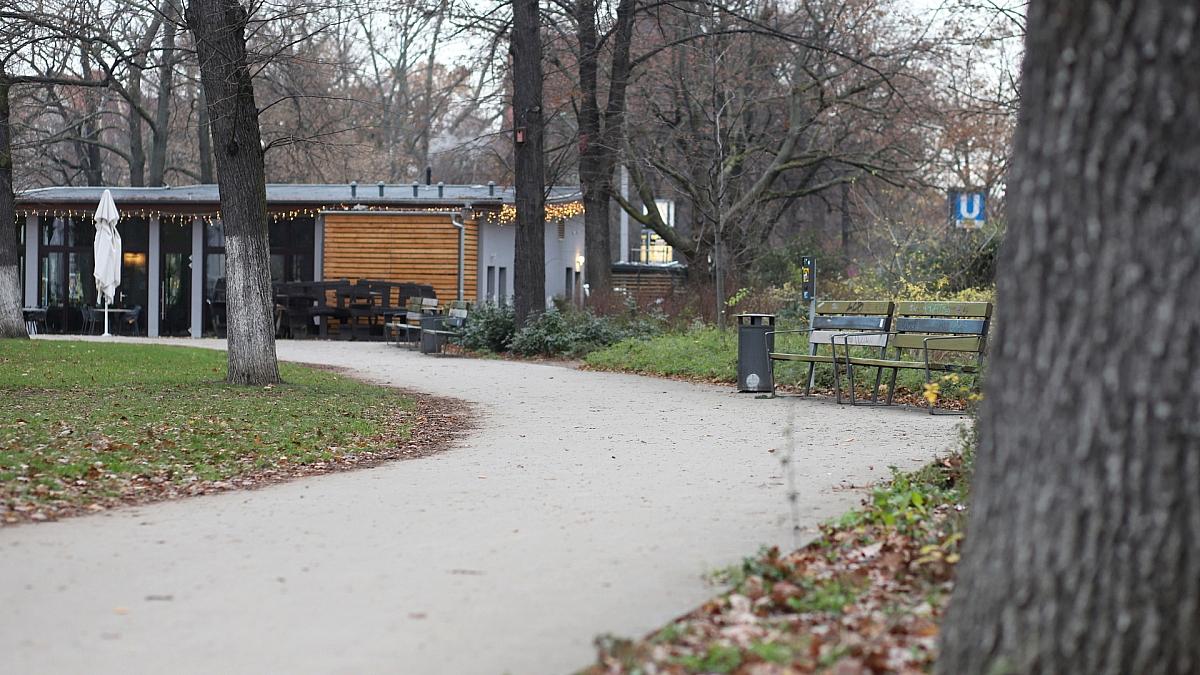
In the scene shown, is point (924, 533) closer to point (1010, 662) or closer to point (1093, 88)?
point (1010, 662)

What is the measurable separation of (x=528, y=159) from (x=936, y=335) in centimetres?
1233

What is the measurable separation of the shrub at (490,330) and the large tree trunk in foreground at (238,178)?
10.7 meters

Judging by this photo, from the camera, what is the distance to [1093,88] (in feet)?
11.5

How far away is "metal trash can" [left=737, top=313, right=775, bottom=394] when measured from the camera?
1590 cm

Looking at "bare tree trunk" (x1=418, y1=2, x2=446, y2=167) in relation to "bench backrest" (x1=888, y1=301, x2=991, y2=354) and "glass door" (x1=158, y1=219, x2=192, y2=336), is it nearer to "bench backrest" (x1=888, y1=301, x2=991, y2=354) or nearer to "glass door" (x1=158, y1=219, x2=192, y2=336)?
"glass door" (x1=158, y1=219, x2=192, y2=336)

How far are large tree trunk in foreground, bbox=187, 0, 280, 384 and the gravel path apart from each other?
17.9ft

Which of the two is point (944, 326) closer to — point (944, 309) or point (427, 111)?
point (944, 309)

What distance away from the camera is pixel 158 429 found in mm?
10891

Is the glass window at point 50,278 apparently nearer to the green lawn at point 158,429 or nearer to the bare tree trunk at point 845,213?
the green lawn at point 158,429

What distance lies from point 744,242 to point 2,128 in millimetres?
15906

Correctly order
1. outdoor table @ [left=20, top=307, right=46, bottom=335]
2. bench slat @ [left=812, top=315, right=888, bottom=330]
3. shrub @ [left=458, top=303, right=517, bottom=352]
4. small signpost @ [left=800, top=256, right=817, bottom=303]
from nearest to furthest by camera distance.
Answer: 1. bench slat @ [left=812, top=315, right=888, bottom=330]
2. small signpost @ [left=800, top=256, right=817, bottom=303]
3. shrub @ [left=458, top=303, right=517, bottom=352]
4. outdoor table @ [left=20, top=307, right=46, bottom=335]

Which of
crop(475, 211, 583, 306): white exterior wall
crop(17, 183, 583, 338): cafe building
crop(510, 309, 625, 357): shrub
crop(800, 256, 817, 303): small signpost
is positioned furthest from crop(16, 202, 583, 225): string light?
crop(800, 256, 817, 303): small signpost

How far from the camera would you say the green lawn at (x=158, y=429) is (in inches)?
325

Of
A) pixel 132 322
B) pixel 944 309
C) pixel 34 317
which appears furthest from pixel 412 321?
pixel 944 309
